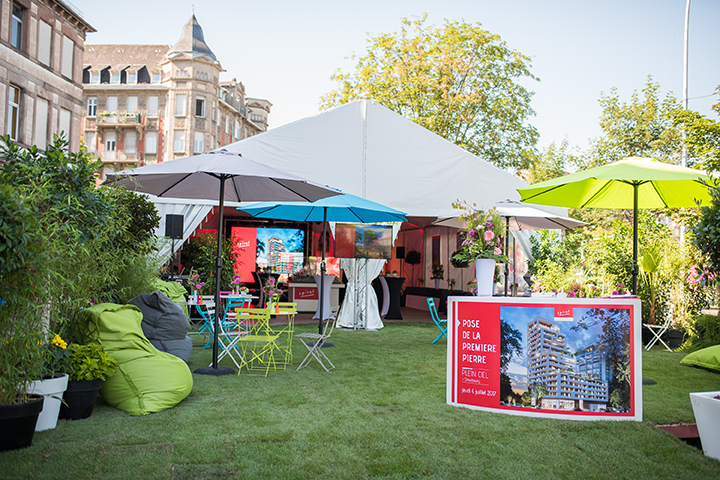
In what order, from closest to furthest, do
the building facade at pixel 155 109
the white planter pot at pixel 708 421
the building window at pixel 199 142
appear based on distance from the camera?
the white planter pot at pixel 708 421 < the building facade at pixel 155 109 < the building window at pixel 199 142

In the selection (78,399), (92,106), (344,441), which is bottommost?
(344,441)

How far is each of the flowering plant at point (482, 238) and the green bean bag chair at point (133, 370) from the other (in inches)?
95.3

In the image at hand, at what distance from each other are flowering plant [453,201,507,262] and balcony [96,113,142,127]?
1387 inches

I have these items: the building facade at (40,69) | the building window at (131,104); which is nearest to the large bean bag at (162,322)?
the building facade at (40,69)

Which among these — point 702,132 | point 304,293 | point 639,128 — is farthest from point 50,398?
point 639,128

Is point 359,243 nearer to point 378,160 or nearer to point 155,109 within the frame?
point 378,160

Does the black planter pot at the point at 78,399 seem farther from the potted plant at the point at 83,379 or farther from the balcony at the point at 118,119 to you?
the balcony at the point at 118,119

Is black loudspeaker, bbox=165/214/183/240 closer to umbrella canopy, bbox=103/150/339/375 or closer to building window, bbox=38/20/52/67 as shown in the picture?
umbrella canopy, bbox=103/150/339/375

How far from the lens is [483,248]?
4320 millimetres

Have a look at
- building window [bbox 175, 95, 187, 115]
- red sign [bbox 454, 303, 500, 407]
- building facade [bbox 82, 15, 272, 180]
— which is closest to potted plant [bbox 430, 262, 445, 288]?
red sign [bbox 454, 303, 500, 407]

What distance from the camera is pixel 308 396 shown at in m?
4.35

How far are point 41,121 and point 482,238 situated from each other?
63.9 feet

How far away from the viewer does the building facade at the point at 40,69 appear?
17.0 metres

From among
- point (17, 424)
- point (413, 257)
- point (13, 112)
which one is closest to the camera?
point (17, 424)
